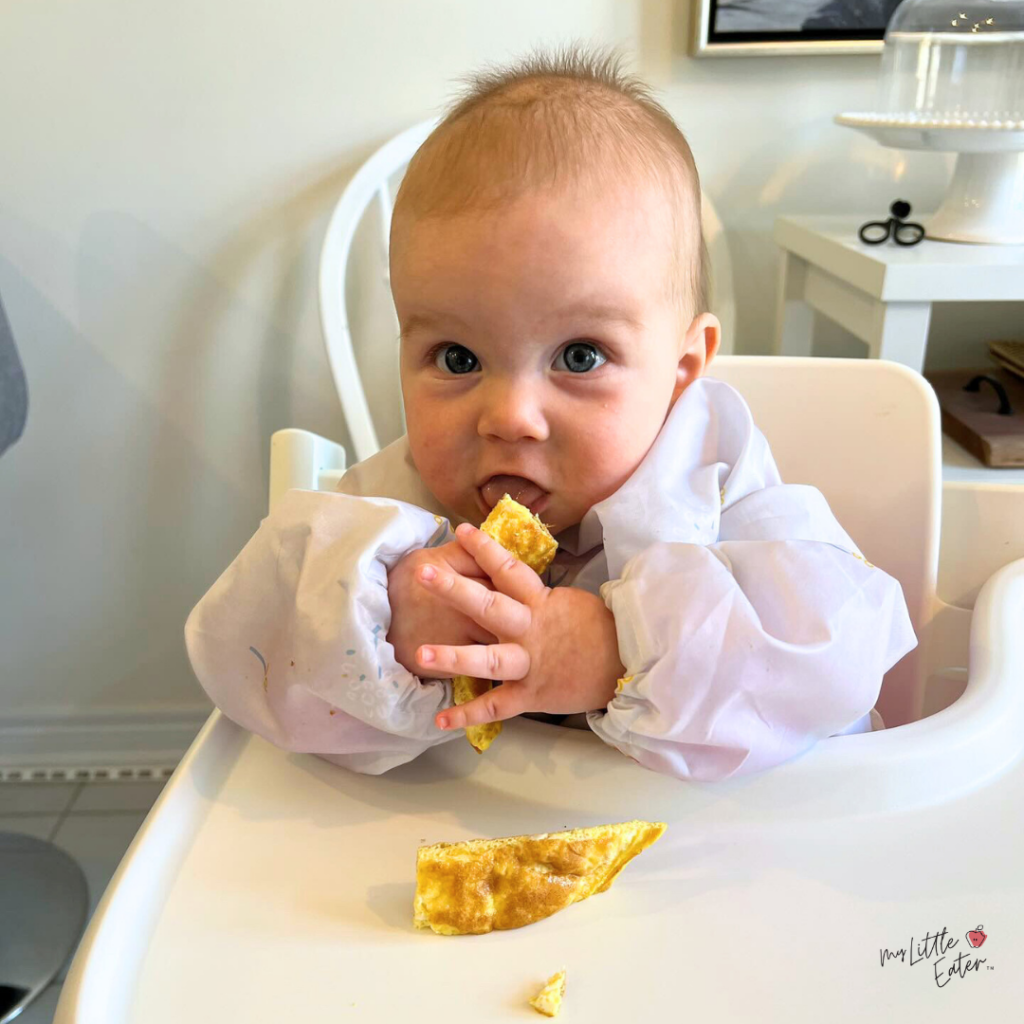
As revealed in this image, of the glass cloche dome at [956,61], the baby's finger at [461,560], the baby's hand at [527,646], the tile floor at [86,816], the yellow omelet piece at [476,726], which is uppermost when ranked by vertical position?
the glass cloche dome at [956,61]

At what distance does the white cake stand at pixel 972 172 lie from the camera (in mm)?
962

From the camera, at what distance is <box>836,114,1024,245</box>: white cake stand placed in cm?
96

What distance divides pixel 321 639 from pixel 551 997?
198mm

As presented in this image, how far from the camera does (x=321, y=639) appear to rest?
1.57ft

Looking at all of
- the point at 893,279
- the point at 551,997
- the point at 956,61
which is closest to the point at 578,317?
the point at 551,997

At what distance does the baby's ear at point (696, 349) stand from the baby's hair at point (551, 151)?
17 mm

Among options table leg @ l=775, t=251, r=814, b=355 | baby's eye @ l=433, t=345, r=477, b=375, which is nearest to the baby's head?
baby's eye @ l=433, t=345, r=477, b=375

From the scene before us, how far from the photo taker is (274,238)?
125 centimetres

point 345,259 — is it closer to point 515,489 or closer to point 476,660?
point 515,489

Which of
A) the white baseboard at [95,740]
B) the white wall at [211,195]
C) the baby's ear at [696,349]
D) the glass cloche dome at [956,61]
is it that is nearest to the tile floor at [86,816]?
the white baseboard at [95,740]

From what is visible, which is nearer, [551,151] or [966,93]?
[551,151]

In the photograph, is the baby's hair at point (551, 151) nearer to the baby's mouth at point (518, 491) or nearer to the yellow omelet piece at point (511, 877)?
the baby's mouth at point (518, 491)

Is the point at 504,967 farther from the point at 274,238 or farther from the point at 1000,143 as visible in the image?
the point at 274,238

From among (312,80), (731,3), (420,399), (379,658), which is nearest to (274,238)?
(312,80)
